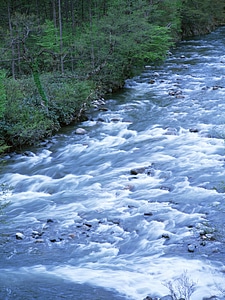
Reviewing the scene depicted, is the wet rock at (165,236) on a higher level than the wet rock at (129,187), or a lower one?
higher

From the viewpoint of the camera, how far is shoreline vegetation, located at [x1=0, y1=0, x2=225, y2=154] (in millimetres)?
16495

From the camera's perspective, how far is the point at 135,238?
9.40 metres

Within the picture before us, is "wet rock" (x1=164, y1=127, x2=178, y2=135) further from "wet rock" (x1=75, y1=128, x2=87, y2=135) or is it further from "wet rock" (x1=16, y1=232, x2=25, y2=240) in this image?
"wet rock" (x1=16, y1=232, x2=25, y2=240)

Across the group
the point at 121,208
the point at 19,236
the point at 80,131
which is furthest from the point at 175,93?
the point at 19,236

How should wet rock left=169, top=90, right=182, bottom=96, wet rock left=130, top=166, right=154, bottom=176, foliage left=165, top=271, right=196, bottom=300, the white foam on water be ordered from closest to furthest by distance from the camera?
foliage left=165, top=271, right=196, bottom=300
the white foam on water
wet rock left=130, top=166, right=154, bottom=176
wet rock left=169, top=90, right=182, bottom=96

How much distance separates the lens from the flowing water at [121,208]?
25.5 ft

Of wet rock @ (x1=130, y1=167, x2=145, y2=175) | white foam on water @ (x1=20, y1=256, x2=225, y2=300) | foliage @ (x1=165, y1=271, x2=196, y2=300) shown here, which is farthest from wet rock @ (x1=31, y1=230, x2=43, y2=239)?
Result: wet rock @ (x1=130, y1=167, x2=145, y2=175)

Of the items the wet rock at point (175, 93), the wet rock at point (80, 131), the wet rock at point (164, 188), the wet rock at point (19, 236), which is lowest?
the wet rock at point (19, 236)

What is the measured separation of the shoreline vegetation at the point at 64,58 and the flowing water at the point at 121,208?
1.02 m

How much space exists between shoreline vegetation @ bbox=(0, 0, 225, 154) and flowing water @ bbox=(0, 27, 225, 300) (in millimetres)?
1024

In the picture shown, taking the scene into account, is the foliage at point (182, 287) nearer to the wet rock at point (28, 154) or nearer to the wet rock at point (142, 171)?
the wet rock at point (142, 171)

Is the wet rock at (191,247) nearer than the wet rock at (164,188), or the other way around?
the wet rock at (191,247)

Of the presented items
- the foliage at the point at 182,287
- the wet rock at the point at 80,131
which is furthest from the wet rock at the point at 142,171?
the foliage at the point at 182,287

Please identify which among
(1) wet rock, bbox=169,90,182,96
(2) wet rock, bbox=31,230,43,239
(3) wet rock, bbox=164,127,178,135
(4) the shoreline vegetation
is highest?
(4) the shoreline vegetation
